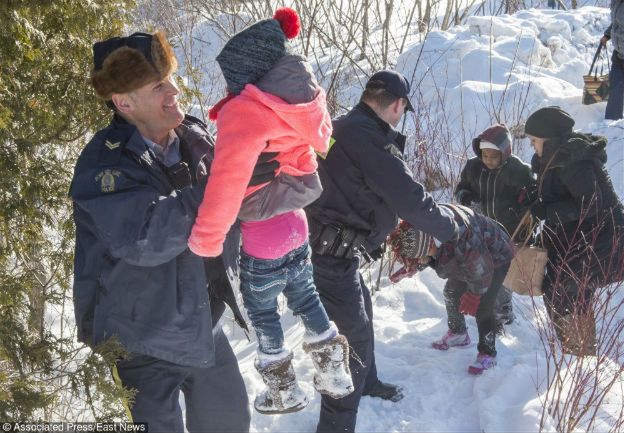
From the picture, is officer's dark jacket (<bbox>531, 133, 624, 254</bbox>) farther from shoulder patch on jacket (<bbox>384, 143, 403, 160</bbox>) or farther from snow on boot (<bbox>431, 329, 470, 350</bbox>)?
shoulder patch on jacket (<bbox>384, 143, 403, 160</bbox>)

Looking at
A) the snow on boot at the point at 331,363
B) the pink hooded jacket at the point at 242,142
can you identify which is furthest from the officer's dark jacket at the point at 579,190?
the pink hooded jacket at the point at 242,142

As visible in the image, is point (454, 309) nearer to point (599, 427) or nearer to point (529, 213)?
point (529, 213)

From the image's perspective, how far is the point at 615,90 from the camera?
24.5 feet

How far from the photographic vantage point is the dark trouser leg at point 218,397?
2328 mm

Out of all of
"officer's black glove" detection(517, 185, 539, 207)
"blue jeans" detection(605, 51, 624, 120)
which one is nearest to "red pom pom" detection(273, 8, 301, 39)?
"officer's black glove" detection(517, 185, 539, 207)

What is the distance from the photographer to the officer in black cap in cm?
286

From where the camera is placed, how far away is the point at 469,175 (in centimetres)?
442

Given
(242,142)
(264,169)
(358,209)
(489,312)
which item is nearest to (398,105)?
(358,209)

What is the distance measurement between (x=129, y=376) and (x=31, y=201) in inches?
29.3

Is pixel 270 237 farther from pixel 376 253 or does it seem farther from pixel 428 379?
pixel 428 379

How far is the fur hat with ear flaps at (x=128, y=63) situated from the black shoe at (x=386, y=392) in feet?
7.89

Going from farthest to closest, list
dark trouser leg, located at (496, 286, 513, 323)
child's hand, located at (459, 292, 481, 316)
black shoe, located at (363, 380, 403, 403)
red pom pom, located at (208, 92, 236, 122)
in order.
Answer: dark trouser leg, located at (496, 286, 513, 323) < child's hand, located at (459, 292, 481, 316) < black shoe, located at (363, 380, 403, 403) < red pom pom, located at (208, 92, 236, 122)

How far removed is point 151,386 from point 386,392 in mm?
1939

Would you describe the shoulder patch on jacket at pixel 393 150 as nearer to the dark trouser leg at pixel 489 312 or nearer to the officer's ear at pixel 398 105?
the officer's ear at pixel 398 105
